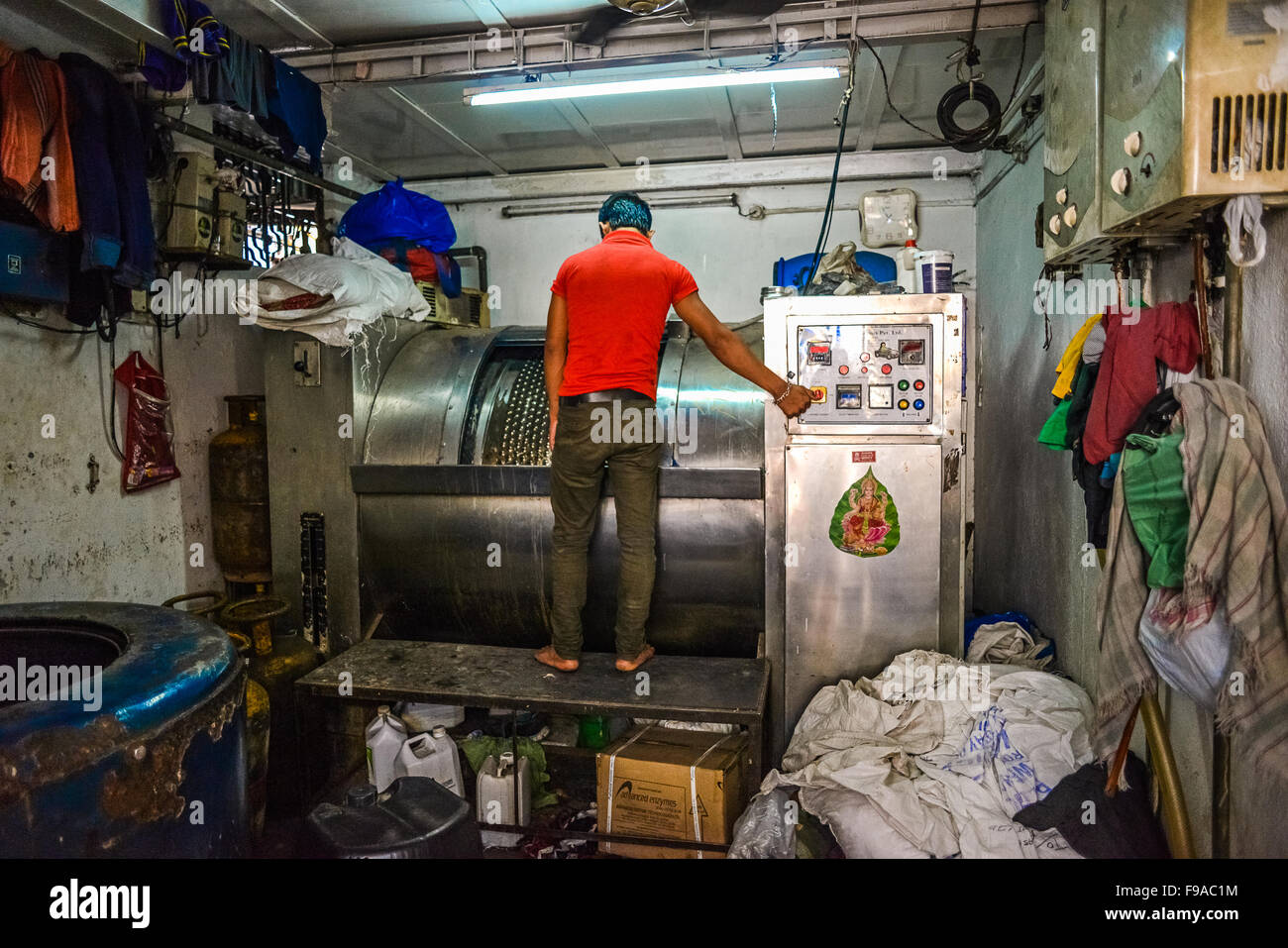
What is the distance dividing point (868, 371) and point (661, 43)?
6.83ft

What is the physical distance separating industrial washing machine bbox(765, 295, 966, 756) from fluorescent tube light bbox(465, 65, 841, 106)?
1730mm

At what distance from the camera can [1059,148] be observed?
2.79 metres

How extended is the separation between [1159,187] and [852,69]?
2.08 m

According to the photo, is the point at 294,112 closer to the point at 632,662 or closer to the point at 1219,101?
the point at 632,662

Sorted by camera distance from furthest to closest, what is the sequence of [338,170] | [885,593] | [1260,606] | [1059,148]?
[338,170] < [885,593] < [1059,148] < [1260,606]

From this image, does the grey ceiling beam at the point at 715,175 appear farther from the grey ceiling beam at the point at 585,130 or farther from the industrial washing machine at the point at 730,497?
the industrial washing machine at the point at 730,497

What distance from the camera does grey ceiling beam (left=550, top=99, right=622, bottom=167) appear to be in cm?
499

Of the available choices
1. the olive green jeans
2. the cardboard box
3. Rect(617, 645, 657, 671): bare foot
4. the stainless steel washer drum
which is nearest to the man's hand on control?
the stainless steel washer drum

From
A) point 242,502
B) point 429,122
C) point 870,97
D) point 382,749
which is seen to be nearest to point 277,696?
point 382,749

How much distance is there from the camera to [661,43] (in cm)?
400

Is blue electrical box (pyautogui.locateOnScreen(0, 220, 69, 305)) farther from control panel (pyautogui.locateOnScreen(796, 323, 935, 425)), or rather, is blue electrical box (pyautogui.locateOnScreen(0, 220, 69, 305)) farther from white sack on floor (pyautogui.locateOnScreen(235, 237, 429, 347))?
control panel (pyautogui.locateOnScreen(796, 323, 935, 425))
